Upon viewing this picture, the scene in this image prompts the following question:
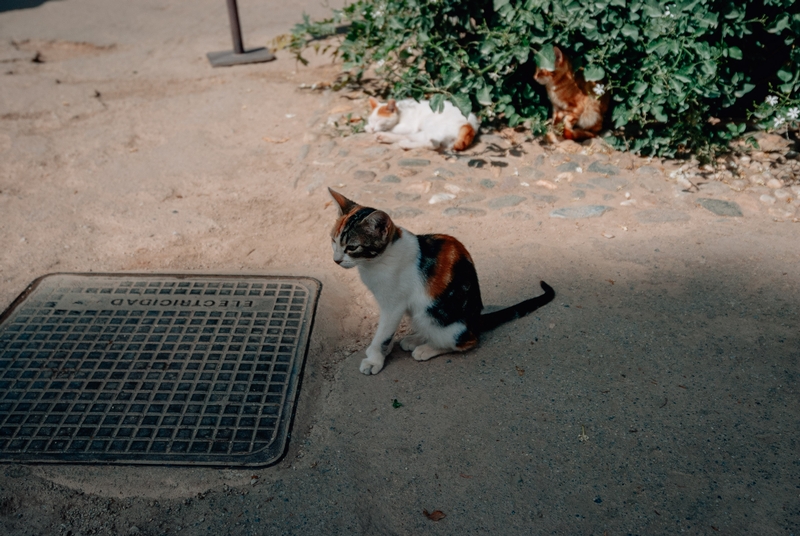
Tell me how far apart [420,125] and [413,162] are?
0.50 m

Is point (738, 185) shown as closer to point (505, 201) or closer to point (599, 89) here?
point (599, 89)

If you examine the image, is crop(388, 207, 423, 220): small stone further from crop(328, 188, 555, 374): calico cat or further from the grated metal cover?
crop(328, 188, 555, 374): calico cat

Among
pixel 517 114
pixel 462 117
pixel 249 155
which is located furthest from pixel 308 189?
pixel 517 114

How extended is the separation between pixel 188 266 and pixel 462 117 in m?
2.29

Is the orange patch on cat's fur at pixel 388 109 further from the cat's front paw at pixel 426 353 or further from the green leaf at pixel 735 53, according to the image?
the cat's front paw at pixel 426 353

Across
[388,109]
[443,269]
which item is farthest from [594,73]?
[443,269]

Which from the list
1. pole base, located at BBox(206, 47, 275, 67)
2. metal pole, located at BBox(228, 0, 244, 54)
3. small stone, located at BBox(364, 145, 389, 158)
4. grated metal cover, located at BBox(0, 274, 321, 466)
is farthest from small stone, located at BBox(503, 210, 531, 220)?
metal pole, located at BBox(228, 0, 244, 54)

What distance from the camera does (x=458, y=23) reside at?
4.65 m

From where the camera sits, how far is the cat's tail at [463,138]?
4.37m

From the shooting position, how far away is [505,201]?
12.6 feet

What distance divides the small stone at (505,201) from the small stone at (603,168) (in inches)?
25.9

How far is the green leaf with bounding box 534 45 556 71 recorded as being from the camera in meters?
4.07

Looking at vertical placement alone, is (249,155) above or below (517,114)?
below

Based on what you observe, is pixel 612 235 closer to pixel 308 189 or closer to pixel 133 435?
pixel 308 189
